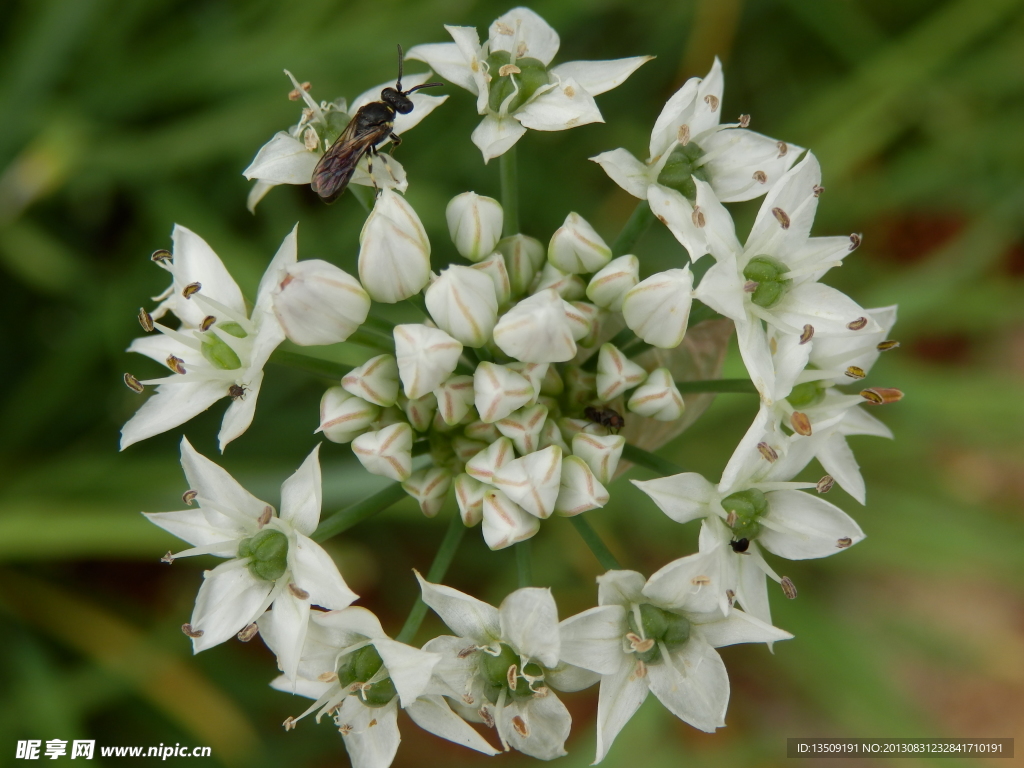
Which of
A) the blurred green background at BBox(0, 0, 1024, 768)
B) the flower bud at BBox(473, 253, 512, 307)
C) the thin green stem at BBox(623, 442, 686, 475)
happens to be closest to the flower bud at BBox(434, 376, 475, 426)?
the flower bud at BBox(473, 253, 512, 307)

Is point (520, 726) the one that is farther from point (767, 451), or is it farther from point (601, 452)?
point (767, 451)

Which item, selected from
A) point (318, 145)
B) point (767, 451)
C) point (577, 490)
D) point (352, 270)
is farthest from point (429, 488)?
point (352, 270)

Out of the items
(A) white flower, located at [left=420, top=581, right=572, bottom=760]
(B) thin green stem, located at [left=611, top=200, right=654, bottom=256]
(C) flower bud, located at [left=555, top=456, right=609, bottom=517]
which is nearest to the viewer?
(A) white flower, located at [left=420, top=581, right=572, bottom=760]

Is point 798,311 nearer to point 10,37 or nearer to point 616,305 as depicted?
point 616,305

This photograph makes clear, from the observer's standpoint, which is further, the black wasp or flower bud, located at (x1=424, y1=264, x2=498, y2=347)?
the black wasp

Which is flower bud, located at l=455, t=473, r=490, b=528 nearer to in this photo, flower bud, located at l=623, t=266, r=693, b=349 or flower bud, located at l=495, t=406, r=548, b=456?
flower bud, located at l=495, t=406, r=548, b=456

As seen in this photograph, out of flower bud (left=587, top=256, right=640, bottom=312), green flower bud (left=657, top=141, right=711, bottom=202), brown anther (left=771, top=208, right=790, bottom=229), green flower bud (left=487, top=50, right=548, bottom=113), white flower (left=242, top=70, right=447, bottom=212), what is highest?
green flower bud (left=487, top=50, right=548, bottom=113)

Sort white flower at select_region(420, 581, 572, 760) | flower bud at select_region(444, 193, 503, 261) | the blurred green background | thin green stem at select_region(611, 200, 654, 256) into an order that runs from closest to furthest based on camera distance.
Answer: white flower at select_region(420, 581, 572, 760) < flower bud at select_region(444, 193, 503, 261) < thin green stem at select_region(611, 200, 654, 256) < the blurred green background
